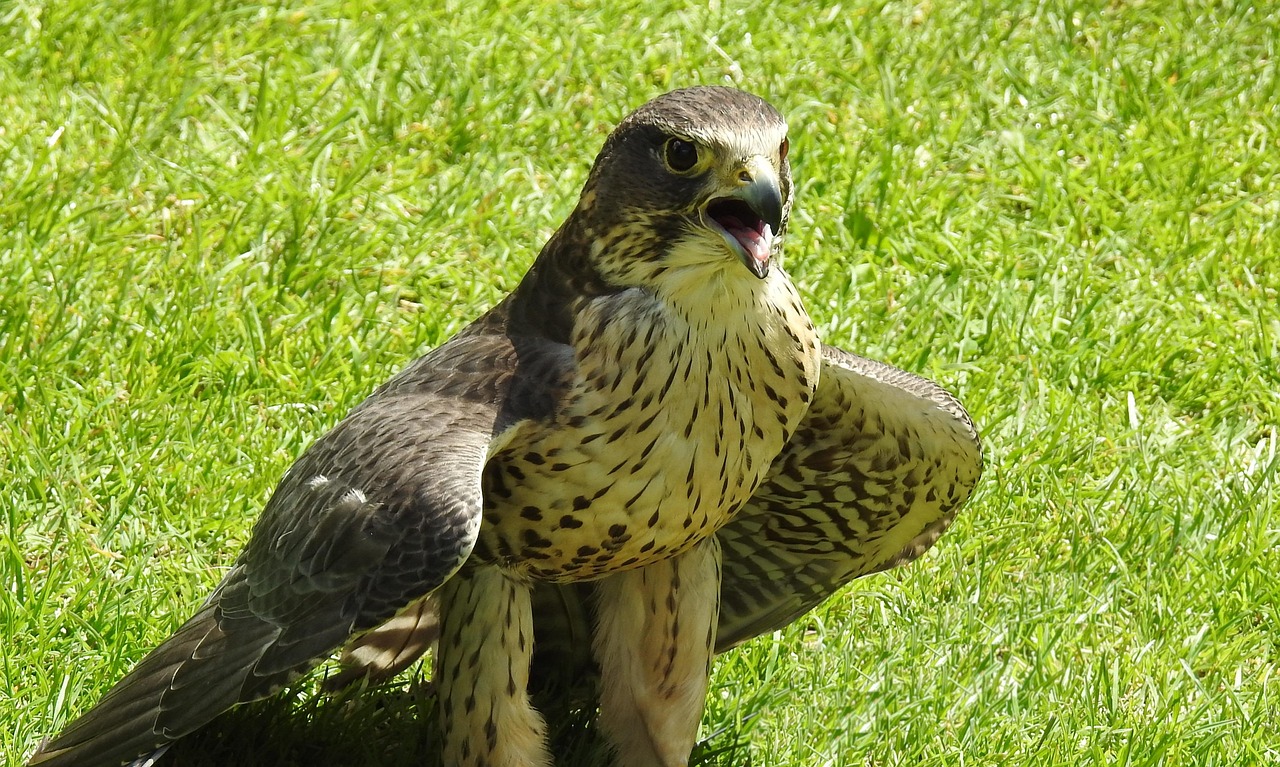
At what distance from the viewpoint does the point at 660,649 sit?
4402 mm

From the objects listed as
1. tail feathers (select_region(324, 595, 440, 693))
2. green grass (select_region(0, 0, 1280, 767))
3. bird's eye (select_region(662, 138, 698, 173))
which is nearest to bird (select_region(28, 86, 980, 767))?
bird's eye (select_region(662, 138, 698, 173))

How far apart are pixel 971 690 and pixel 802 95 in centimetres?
324

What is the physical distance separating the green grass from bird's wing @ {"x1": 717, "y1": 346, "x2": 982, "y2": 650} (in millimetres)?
274

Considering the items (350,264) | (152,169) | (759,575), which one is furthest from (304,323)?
(759,575)

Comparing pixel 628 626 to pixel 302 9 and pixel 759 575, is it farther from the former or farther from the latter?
pixel 302 9

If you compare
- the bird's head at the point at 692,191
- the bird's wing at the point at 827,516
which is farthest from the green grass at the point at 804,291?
the bird's head at the point at 692,191

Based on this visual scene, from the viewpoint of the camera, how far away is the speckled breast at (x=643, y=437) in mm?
3770

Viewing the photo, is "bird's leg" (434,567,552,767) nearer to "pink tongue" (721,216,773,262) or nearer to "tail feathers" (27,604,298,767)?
"tail feathers" (27,604,298,767)

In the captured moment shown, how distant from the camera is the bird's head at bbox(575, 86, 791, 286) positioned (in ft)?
11.7

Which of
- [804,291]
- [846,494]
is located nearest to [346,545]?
[846,494]

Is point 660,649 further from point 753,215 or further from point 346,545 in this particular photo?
point 753,215

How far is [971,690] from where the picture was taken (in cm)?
479

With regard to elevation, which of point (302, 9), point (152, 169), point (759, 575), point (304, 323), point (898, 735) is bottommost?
point (898, 735)

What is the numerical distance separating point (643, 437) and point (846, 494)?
0.95 metres
